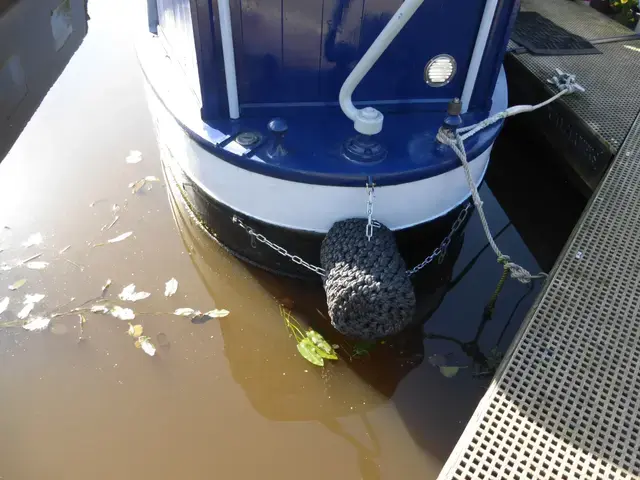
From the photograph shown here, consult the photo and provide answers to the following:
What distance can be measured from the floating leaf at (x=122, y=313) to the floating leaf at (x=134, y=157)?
1475 mm

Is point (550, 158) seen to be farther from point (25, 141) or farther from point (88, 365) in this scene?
point (25, 141)

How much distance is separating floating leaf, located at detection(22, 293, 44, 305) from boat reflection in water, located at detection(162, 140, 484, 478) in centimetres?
93

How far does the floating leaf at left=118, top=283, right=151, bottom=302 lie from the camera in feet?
10.2

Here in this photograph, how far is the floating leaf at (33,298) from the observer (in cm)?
304

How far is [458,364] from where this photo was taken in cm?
290

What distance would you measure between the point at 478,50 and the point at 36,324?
293 centimetres

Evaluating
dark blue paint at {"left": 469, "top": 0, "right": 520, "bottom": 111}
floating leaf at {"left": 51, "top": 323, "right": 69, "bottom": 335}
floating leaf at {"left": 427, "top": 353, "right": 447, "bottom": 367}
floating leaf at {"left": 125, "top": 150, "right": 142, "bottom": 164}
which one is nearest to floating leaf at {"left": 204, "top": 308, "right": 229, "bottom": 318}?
floating leaf at {"left": 51, "top": 323, "right": 69, "bottom": 335}

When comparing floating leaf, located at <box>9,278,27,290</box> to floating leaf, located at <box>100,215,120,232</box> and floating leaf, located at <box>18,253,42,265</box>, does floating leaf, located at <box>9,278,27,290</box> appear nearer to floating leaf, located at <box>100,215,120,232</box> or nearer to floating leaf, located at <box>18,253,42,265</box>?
floating leaf, located at <box>18,253,42,265</box>

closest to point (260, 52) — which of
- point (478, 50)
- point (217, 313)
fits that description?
point (478, 50)

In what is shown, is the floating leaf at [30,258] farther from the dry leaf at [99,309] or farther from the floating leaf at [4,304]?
the dry leaf at [99,309]

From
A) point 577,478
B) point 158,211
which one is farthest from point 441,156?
point 158,211

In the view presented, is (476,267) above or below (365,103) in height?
below

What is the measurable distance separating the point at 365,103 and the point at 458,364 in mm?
1593

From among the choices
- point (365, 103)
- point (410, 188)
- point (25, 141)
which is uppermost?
point (365, 103)
